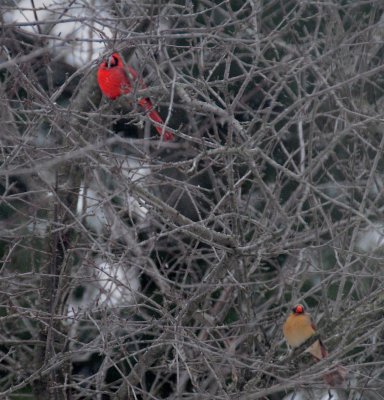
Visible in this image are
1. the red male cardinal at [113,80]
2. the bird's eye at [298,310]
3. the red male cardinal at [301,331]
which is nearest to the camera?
the red male cardinal at [301,331]

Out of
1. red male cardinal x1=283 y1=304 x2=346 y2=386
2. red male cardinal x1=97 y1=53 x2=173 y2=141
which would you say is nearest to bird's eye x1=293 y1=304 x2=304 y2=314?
red male cardinal x1=283 y1=304 x2=346 y2=386

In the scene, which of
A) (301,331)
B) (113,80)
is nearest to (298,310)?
(301,331)

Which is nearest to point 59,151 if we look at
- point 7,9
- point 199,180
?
point 7,9

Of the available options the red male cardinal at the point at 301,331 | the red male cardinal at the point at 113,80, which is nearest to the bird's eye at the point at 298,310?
the red male cardinal at the point at 301,331

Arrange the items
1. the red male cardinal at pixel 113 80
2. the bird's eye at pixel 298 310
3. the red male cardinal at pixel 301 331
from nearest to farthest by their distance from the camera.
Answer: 1. the red male cardinal at pixel 301 331
2. the bird's eye at pixel 298 310
3. the red male cardinal at pixel 113 80

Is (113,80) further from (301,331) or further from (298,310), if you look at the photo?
(301,331)

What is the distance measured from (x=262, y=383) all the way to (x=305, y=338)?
16.2 inches

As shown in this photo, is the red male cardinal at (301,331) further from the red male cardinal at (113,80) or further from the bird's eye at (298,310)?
the red male cardinal at (113,80)

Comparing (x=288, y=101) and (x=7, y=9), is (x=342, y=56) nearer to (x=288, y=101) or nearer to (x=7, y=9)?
(x=7, y=9)

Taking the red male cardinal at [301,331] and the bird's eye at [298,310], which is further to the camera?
the bird's eye at [298,310]

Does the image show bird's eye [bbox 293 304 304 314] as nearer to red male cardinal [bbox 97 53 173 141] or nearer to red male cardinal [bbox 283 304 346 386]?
red male cardinal [bbox 283 304 346 386]

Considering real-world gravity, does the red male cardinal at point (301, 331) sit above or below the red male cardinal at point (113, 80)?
below

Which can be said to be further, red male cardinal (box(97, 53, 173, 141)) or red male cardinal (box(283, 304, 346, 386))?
red male cardinal (box(97, 53, 173, 141))

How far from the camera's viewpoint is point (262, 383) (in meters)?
6.03
